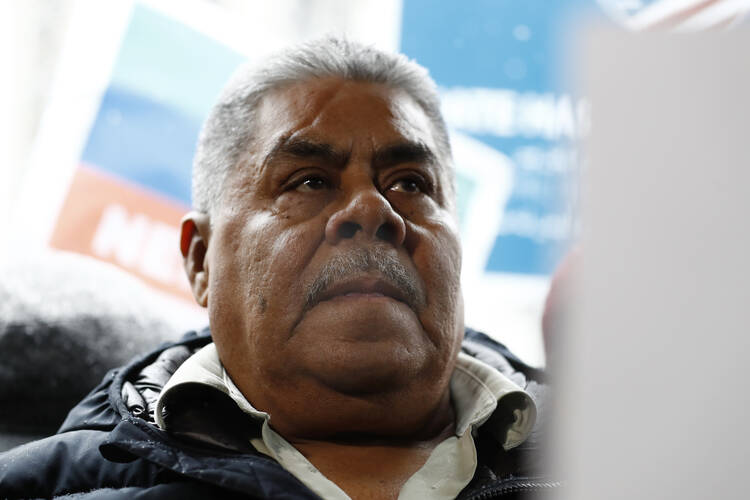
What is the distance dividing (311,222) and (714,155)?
2.69 ft

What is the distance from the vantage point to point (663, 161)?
28 cm

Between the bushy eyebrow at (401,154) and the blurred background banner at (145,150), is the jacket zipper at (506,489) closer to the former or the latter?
the bushy eyebrow at (401,154)

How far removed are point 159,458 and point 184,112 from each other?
3.93 ft

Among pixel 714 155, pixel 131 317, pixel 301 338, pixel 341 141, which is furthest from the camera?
pixel 131 317

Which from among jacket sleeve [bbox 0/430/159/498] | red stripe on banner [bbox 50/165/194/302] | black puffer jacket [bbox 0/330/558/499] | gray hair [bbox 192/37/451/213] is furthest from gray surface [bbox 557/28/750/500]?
red stripe on banner [bbox 50/165/194/302]

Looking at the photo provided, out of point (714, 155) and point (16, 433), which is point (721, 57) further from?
point (16, 433)

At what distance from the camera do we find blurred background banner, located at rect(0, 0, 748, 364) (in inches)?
71.7

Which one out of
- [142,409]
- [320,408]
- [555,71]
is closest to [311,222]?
[320,408]

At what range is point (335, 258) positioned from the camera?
102 cm

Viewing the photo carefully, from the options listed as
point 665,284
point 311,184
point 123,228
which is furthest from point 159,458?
point 123,228

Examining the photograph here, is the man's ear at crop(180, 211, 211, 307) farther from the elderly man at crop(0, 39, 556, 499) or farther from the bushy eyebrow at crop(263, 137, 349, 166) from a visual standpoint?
the bushy eyebrow at crop(263, 137, 349, 166)

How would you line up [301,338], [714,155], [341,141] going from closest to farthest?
[714,155]
[301,338]
[341,141]

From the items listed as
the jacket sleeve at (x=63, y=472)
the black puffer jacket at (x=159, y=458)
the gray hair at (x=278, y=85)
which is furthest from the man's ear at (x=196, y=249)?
the jacket sleeve at (x=63, y=472)

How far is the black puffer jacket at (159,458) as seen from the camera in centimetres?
90
